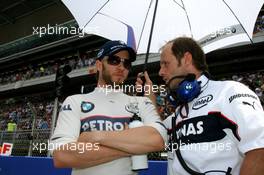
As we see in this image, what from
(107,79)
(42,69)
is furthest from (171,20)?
(42,69)

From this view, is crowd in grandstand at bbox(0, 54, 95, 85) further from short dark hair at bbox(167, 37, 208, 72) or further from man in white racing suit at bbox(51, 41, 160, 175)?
short dark hair at bbox(167, 37, 208, 72)

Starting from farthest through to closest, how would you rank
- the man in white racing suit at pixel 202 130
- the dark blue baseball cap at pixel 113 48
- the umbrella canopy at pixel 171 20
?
the umbrella canopy at pixel 171 20
the dark blue baseball cap at pixel 113 48
the man in white racing suit at pixel 202 130

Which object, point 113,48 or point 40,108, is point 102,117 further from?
point 40,108

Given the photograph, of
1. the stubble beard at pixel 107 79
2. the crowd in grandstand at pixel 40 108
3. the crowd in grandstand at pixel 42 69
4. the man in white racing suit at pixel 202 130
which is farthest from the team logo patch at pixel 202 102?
the crowd in grandstand at pixel 42 69

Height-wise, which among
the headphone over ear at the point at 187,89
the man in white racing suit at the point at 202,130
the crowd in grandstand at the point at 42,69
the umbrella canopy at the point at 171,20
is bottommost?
the man in white racing suit at the point at 202,130

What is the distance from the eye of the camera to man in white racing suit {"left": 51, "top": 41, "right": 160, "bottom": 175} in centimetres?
189

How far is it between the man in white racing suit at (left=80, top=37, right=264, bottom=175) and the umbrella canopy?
0.70 meters

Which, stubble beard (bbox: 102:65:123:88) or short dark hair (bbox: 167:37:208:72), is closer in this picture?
short dark hair (bbox: 167:37:208:72)

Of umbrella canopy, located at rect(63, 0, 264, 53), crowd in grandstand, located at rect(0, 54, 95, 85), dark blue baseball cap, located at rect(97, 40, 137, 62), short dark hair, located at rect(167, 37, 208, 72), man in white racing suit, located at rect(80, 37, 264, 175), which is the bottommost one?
man in white racing suit, located at rect(80, 37, 264, 175)

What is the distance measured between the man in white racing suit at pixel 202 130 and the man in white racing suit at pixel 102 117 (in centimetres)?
10

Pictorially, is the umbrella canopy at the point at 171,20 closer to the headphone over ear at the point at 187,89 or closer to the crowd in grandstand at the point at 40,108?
the headphone over ear at the point at 187,89

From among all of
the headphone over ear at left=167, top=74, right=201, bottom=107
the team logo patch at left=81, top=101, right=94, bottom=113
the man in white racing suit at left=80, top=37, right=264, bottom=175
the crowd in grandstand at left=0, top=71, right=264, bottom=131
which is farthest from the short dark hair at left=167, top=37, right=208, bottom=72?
the crowd in grandstand at left=0, top=71, right=264, bottom=131

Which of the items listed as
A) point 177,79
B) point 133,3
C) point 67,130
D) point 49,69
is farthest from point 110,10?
point 49,69

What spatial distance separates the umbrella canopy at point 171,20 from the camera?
110 inches
